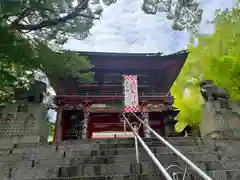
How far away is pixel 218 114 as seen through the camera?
5.44m

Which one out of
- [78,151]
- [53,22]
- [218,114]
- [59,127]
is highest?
[53,22]

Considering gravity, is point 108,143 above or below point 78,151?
above

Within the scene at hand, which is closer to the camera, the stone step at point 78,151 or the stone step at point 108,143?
the stone step at point 78,151

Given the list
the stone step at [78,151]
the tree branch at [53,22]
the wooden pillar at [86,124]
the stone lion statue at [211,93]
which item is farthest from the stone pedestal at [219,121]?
the wooden pillar at [86,124]

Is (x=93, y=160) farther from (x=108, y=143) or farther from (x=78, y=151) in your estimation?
(x=108, y=143)

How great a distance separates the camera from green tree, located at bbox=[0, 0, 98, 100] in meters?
5.43

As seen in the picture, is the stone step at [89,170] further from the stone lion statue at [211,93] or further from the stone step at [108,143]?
the stone lion statue at [211,93]

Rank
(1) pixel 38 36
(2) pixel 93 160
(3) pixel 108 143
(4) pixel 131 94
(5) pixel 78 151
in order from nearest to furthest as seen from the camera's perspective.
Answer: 1. (2) pixel 93 160
2. (5) pixel 78 151
3. (3) pixel 108 143
4. (1) pixel 38 36
5. (4) pixel 131 94

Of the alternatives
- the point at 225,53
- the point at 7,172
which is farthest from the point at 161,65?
the point at 7,172

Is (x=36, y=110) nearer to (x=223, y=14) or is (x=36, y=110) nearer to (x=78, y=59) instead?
(x=78, y=59)

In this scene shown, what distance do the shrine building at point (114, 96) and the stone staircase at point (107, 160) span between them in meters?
9.25

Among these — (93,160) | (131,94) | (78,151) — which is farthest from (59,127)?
(93,160)

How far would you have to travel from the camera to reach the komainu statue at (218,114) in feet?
17.3

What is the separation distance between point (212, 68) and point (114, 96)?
29.5 ft
